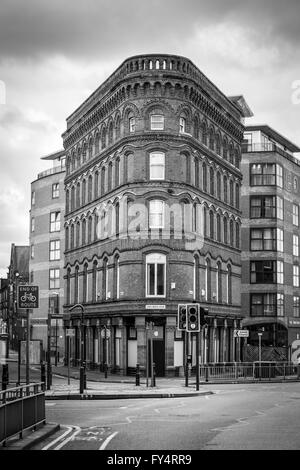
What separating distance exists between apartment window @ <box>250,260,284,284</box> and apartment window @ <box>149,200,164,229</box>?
2353 cm

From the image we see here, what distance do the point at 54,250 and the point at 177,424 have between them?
63382mm

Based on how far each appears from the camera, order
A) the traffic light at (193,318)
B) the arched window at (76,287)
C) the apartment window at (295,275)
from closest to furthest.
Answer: the traffic light at (193,318) < the arched window at (76,287) < the apartment window at (295,275)

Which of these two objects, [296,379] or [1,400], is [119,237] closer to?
[296,379]

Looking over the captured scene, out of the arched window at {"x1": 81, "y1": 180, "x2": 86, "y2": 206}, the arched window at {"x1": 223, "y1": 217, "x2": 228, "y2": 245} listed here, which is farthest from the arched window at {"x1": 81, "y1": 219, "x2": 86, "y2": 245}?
the arched window at {"x1": 223, "y1": 217, "x2": 228, "y2": 245}

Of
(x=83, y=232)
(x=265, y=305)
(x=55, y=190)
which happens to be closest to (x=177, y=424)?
(x=83, y=232)

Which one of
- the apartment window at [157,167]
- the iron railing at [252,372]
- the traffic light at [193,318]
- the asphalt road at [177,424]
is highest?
the apartment window at [157,167]

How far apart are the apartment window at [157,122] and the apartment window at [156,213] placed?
15.4 ft

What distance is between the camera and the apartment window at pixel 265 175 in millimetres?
70375

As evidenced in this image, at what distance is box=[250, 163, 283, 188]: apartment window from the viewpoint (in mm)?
70375

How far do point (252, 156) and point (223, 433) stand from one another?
56.1 metres

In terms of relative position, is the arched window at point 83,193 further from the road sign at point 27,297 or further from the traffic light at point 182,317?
the road sign at point 27,297

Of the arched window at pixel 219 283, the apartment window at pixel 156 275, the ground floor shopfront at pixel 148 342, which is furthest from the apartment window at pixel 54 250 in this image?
the apartment window at pixel 156 275

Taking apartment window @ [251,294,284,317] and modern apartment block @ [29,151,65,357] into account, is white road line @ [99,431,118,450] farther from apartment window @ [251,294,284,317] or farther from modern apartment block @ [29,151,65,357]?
modern apartment block @ [29,151,65,357]

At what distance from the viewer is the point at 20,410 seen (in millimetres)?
15133
